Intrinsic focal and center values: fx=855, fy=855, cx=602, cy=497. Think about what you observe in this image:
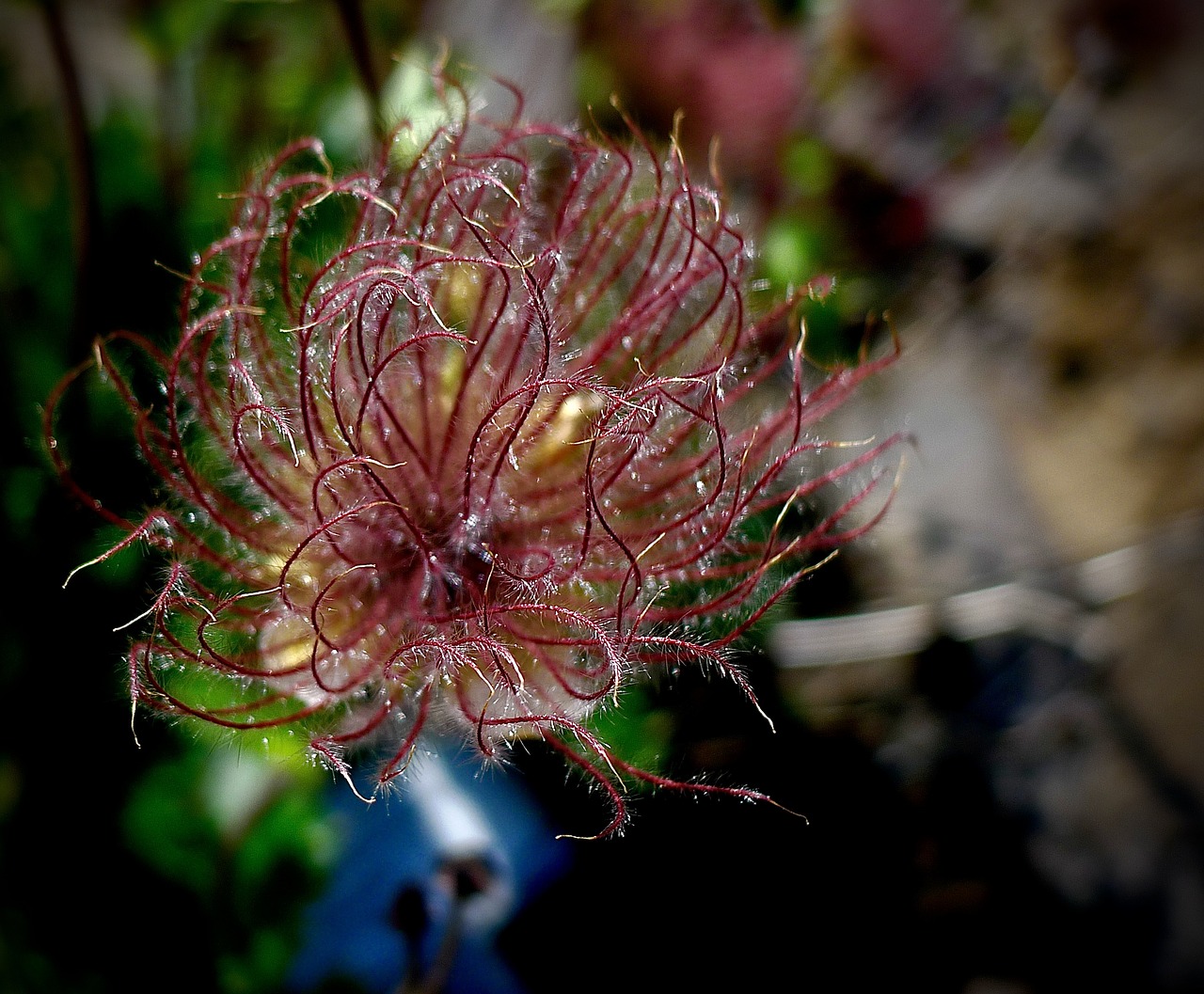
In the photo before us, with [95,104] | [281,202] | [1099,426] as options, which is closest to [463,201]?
[281,202]

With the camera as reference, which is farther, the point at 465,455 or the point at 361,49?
the point at 361,49

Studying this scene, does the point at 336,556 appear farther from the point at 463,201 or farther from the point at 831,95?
the point at 831,95

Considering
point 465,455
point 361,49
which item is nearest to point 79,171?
point 361,49

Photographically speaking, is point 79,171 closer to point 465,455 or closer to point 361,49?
point 361,49

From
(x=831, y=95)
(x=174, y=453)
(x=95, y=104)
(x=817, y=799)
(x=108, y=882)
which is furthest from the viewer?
(x=831, y=95)

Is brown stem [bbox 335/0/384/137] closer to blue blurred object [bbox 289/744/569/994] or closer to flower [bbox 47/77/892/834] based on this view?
flower [bbox 47/77/892/834]

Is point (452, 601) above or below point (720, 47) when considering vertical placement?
below

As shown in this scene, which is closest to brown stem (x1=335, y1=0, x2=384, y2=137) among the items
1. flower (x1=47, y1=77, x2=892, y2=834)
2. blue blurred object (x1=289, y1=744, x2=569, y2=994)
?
flower (x1=47, y1=77, x2=892, y2=834)
